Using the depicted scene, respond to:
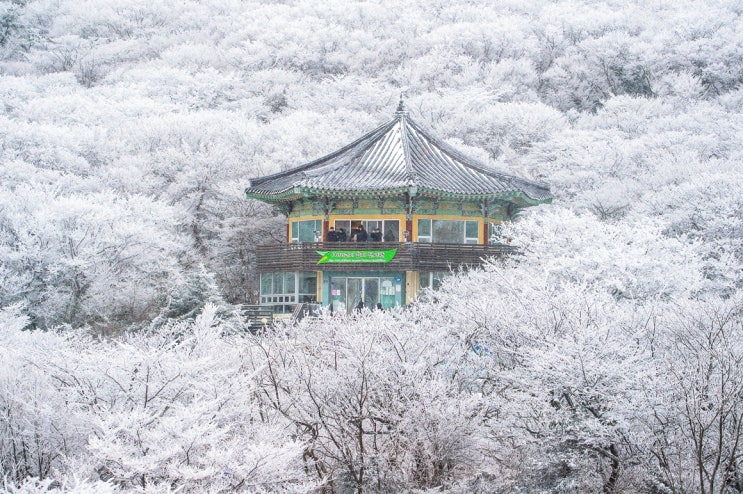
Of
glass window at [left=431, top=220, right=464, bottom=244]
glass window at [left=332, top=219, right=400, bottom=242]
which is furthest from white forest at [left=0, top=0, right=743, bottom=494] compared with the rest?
glass window at [left=332, top=219, right=400, bottom=242]

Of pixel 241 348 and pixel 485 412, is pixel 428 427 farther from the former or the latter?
pixel 241 348

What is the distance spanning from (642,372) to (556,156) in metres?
27.9

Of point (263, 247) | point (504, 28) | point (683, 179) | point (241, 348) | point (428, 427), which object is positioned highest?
point (504, 28)

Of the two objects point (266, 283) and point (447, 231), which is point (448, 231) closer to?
point (447, 231)

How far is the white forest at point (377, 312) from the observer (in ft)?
40.1

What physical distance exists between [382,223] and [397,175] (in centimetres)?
173

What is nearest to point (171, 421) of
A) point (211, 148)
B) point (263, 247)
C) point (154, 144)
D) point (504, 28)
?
point (263, 247)

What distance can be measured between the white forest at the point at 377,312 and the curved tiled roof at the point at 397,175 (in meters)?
1.95

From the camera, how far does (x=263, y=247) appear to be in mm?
28281

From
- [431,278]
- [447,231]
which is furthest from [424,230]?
[431,278]

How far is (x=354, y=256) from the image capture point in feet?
86.2

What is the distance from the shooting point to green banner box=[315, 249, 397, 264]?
26.0 meters

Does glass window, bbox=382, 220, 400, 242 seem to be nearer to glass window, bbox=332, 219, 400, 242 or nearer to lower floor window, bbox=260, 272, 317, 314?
glass window, bbox=332, 219, 400, 242

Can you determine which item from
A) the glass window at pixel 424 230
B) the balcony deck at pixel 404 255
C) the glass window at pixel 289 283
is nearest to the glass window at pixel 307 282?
the glass window at pixel 289 283
